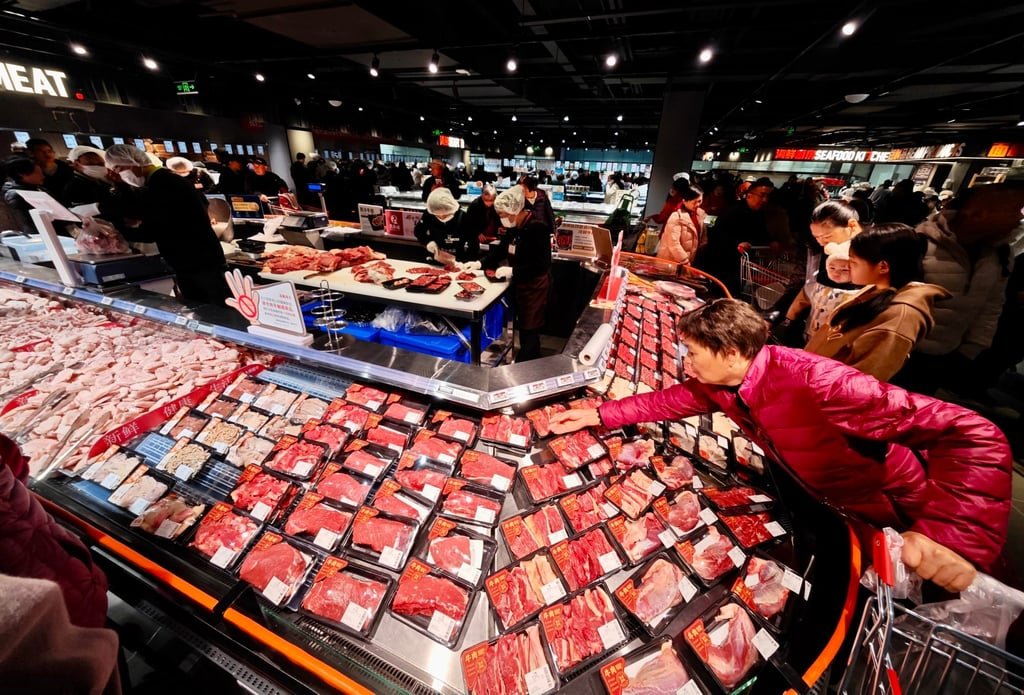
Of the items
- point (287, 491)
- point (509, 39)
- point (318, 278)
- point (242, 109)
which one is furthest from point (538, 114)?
point (287, 491)

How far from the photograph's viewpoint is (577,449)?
6.06 feet

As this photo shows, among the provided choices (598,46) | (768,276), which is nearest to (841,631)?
(768,276)

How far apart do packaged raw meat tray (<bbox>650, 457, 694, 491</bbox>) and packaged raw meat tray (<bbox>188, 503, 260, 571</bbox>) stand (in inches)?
70.2

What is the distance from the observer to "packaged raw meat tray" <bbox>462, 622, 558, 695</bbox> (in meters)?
1.10

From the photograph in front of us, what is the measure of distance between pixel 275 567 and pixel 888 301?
10.3ft

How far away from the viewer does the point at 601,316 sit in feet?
8.96

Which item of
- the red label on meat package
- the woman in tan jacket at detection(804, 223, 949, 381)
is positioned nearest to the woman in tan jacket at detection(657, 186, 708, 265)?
the woman in tan jacket at detection(804, 223, 949, 381)

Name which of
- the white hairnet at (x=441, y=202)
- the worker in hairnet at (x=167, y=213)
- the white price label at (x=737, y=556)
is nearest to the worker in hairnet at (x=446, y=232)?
the white hairnet at (x=441, y=202)

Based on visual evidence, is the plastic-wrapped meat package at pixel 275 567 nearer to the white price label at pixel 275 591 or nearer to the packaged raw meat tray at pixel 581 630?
the white price label at pixel 275 591

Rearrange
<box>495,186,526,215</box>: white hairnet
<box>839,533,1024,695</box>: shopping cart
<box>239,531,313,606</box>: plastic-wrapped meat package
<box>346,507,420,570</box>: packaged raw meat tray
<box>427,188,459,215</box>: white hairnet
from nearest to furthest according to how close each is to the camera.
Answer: <box>839,533,1024,695</box>: shopping cart → <box>239,531,313,606</box>: plastic-wrapped meat package → <box>346,507,420,570</box>: packaged raw meat tray → <box>495,186,526,215</box>: white hairnet → <box>427,188,459,215</box>: white hairnet

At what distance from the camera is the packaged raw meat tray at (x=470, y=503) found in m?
1.54

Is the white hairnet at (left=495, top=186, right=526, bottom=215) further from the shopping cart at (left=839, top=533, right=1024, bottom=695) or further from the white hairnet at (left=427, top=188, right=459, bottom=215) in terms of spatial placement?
the shopping cart at (left=839, top=533, right=1024, bottom=695)

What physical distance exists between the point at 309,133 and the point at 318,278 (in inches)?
625

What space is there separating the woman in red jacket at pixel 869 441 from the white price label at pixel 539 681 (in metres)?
1.13
